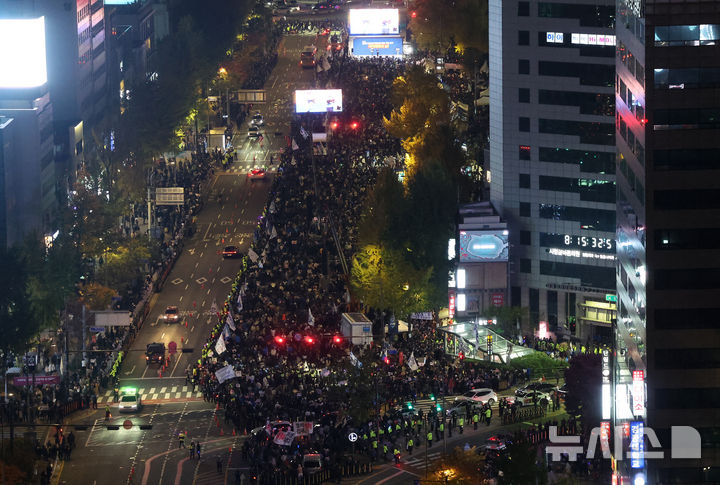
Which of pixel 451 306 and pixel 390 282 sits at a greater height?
pixel 390 282

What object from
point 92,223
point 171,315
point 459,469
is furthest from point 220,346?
point 459,469

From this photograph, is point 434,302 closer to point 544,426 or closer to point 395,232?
point 395,232

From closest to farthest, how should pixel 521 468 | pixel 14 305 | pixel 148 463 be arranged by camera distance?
pixel 521 468
pixel 148 463
pixel 14 305

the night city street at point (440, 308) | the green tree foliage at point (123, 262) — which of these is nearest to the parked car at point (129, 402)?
the night city street at point (440, 308)

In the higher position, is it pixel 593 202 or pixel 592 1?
pixel 592 1

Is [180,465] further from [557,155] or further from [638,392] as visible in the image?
[557,155]

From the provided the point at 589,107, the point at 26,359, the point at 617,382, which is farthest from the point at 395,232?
the point at 617,382

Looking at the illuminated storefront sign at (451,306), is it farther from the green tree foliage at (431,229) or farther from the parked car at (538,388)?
the parked car at (538,388)
